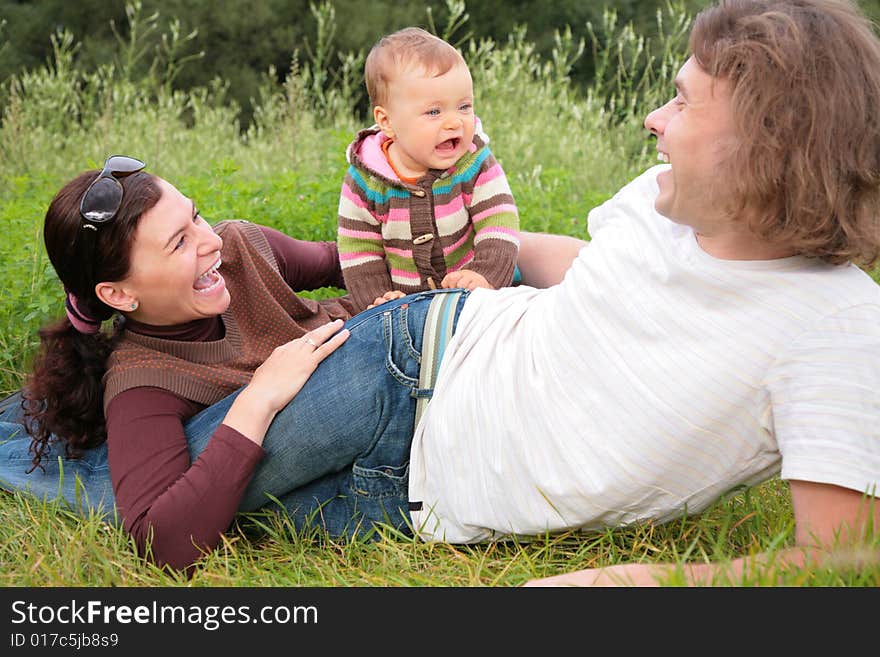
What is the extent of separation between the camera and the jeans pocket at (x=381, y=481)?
2.79m

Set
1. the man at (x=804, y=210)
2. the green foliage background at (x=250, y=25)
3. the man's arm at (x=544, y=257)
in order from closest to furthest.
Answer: the man at (x=804, y=210) → the man's arm at (x=544, y=257) → the green foliage background at (x=250, y=25)

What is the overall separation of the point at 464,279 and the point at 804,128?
4.77 ft

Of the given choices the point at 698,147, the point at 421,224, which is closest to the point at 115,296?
the point at 421,224

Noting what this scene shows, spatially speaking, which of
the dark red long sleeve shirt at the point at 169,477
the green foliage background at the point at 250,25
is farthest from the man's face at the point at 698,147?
the green foliage background at the point at 250,25

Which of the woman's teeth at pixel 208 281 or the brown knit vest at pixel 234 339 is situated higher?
the woman's teeth at pixel 208 281

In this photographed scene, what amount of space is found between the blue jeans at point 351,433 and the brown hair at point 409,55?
864 mm

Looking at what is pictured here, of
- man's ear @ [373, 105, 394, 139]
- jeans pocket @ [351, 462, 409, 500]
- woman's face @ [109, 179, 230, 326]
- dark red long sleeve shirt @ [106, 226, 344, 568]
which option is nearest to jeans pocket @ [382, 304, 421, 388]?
jeans pocket @ [351, 462, 409, 500]

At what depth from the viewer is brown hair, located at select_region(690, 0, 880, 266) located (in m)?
2.08

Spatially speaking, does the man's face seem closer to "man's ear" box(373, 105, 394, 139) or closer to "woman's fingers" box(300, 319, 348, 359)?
"woman's fingers" box(300, 319, 348, 359)

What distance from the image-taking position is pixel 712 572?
89.3 inches

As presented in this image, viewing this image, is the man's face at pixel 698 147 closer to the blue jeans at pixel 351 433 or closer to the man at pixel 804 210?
the man at pixel 804 210

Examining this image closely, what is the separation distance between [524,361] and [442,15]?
11.1 metres

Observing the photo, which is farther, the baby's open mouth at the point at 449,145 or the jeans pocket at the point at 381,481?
the baby's open mouth at the point at 449,145

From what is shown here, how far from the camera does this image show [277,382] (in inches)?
109
